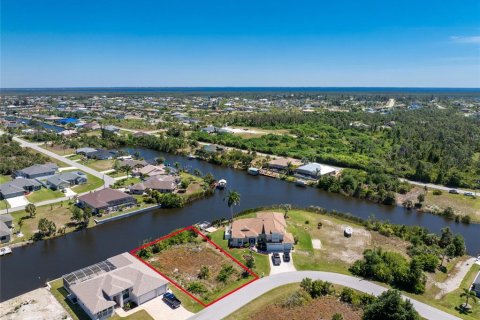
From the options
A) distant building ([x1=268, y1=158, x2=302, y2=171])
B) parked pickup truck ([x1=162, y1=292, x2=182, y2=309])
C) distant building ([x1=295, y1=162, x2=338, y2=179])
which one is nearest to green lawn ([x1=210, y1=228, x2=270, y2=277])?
parked pickup truck ([x1=162, y1=292, x2=182, y2=309])

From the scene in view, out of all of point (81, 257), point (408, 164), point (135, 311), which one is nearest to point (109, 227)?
point (81, 257)

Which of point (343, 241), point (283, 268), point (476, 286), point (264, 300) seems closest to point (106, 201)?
point (283, 268)

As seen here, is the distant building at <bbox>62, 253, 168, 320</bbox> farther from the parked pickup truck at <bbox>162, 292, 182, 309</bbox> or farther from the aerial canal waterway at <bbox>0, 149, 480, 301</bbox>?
the aerial canal waterway at <bbox>0, 149, 480, 301</bbox>

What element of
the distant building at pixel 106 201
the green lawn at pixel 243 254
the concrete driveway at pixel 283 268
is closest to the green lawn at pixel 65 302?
the green lawn at pixel 243 254

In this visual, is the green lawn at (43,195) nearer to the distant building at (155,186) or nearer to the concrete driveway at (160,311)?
the distant building at (155,186)

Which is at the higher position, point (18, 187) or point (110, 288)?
point (18, 187)

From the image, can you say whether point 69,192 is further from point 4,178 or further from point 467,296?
point 467,296
